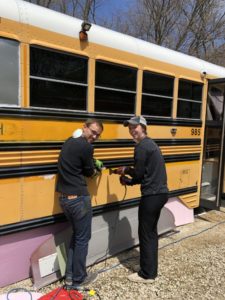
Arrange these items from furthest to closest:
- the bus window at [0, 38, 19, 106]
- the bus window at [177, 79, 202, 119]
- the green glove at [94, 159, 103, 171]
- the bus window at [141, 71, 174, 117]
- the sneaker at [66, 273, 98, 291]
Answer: the bus window at [177, 79, 202, 119], the bus window at [141, 71, 174, 117], the green glove at [94, 159, 103, 171], the sneaker at [66, 273, 98, 291], the bus window at [0, 38, 19, 106]

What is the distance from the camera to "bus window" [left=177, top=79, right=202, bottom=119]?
500 centimetres

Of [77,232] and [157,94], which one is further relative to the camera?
[157,94]

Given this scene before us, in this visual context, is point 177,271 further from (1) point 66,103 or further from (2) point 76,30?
(2) point 76,30

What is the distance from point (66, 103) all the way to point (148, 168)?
1.05 metres

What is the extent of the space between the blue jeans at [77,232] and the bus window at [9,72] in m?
1.03

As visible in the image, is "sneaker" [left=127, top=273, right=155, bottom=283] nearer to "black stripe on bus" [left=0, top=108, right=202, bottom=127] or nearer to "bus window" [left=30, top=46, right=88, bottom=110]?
"black stripe on bus" [left=0, top=108, right=202, bottom=127]

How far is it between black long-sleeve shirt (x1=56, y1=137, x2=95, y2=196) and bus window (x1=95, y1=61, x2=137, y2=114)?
76cm

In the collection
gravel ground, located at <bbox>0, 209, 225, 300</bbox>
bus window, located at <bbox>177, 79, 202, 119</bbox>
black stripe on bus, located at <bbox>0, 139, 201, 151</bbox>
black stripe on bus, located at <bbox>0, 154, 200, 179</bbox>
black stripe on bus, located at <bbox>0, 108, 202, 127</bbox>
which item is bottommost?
gravel ground, located at <bbox>0, 209, 225, 300</bbox>

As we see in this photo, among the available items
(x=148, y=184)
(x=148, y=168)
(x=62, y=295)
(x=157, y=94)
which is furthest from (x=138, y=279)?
(x=157, y=94)

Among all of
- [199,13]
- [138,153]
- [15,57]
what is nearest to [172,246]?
[138,153]

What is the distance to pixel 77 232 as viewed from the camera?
10.7ft

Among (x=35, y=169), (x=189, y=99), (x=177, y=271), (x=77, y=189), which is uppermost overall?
(x=189, y=99)

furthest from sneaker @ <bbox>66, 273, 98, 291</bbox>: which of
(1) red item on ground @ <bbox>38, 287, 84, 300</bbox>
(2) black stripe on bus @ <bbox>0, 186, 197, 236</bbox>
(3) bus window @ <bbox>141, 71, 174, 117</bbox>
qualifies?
(3) bus window @ <bbox>141, 71, 174, 117</bbox>

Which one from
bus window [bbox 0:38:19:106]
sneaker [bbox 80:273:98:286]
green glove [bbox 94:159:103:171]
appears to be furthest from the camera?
green glove [bbox 94:159:103:171]
